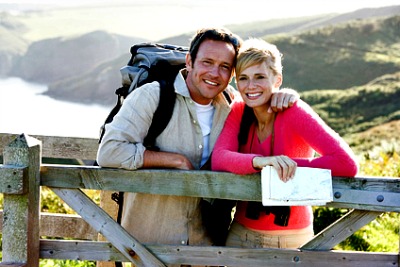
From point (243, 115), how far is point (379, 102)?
5861cm

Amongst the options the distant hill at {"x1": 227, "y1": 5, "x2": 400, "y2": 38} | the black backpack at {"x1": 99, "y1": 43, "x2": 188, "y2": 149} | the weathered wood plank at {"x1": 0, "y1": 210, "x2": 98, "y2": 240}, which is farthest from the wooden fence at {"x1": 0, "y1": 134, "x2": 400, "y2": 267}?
the distant hill at {"x1": 227, "y1": 5, "x2": 400, "y2": 38}

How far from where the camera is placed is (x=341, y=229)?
3.85 meters

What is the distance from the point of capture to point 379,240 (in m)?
7.99

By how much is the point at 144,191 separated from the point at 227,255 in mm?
737

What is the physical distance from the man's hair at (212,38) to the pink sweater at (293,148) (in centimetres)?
46

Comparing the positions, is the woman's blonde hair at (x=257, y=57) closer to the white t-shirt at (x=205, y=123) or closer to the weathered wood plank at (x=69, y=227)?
the white t-shirt at (x=205, y=123)

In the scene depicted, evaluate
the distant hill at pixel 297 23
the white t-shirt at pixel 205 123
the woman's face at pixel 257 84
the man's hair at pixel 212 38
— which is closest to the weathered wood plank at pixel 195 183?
the white t-shirt at pixel 205 123

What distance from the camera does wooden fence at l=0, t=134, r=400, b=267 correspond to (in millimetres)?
3736

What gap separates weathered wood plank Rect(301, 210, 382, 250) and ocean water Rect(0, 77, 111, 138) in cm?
5918

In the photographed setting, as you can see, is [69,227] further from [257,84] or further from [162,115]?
[257,84]

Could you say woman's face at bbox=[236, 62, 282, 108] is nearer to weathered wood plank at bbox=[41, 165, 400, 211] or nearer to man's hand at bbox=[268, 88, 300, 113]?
man's hand at bbox=[268, 88, 300, 113]

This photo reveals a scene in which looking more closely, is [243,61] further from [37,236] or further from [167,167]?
[37,236]

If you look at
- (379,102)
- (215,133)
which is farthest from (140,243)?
(379,102)

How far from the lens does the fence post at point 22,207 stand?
12.6ft
